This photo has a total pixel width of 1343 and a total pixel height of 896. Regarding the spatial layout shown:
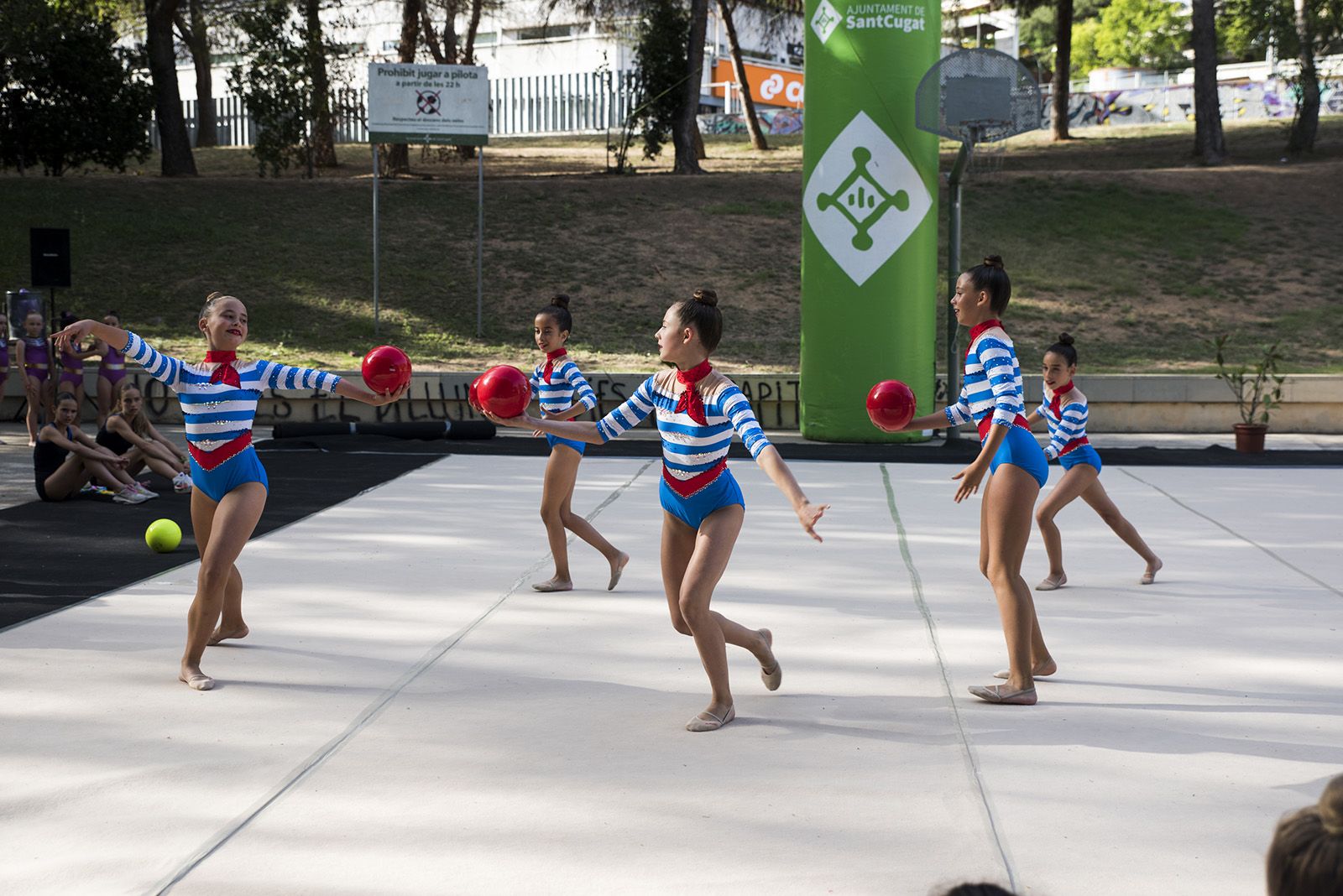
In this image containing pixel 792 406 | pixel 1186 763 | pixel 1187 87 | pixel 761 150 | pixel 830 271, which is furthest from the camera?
pixel 1187 87

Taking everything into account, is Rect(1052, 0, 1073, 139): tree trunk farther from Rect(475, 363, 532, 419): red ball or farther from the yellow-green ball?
Rect(475, 363, 532, 419): red ball

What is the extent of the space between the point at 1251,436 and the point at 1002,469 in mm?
11231

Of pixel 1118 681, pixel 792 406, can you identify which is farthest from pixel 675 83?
pixel 1118 681

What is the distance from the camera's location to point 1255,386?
17016 mm

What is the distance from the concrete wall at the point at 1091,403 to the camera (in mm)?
18141

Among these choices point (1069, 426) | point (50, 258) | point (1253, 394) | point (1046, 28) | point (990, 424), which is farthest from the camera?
point (1046, 28)

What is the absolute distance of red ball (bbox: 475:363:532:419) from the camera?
5.52m

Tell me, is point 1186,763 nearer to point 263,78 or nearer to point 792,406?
point 792,406

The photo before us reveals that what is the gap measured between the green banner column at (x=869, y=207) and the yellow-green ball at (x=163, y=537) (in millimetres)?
9337

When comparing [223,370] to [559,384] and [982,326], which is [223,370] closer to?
[559,384]

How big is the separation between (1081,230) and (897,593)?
20.7 meters

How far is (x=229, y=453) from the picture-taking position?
239 inches

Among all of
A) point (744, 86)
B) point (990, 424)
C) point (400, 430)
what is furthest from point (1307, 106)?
point (990, 424)

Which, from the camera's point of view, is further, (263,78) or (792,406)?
(263,78)
